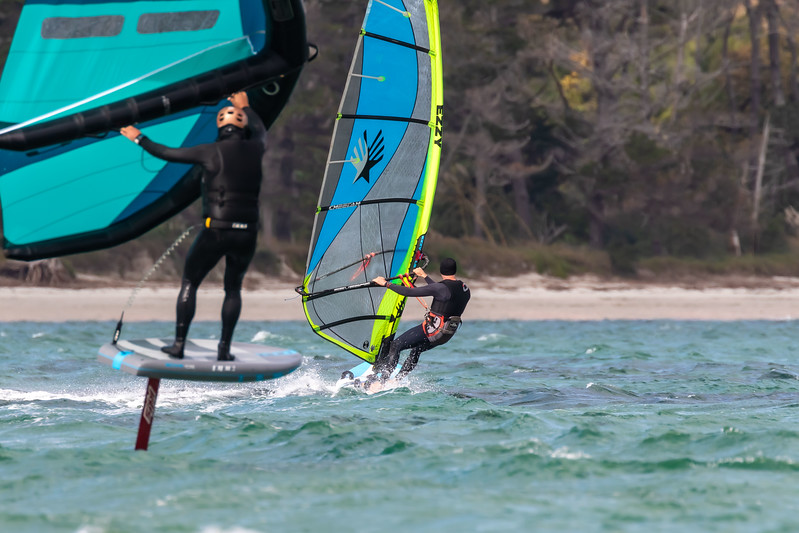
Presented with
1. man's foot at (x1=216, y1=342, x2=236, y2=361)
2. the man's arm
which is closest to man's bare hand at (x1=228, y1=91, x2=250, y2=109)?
the man's arm

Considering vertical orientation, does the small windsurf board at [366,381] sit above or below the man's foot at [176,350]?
below

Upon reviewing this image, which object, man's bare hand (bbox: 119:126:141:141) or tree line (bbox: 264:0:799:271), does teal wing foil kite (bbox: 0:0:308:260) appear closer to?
man's bare hand (bbox: 119:126:141:141)

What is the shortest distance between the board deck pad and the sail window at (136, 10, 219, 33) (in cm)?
216

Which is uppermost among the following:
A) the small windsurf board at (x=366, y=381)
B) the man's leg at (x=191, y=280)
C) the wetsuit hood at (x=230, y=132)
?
the wetsuit hood at (x=230, y=132)

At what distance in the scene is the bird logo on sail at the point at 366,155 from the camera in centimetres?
1256

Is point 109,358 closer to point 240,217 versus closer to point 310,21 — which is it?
point 240,217

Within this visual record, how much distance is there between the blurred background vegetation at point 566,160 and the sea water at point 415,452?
16.9m

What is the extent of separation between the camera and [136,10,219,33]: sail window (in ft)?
25.4

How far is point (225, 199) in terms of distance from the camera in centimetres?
743

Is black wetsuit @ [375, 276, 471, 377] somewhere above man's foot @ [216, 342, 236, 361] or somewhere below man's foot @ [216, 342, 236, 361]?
below

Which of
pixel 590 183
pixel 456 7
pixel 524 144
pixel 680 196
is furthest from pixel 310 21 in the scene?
pixel 680 196

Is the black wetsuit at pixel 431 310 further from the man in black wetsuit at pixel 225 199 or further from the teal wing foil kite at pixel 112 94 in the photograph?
the man in black wetsuit at pixel 225 199

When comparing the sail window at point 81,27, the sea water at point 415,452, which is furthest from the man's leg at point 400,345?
the sail window at point 81,27

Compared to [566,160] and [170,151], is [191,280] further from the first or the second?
[566,160]
